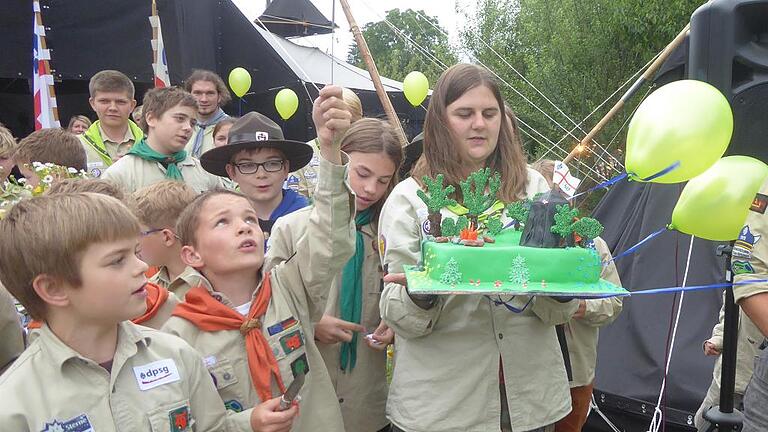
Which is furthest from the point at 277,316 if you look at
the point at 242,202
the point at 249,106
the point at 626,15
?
the point at 626,15

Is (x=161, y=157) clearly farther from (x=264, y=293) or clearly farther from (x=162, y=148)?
(x=264, y=293)

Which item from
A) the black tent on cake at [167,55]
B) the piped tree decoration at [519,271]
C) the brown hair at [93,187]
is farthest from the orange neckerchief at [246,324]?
the black tent on cake at [167,55]

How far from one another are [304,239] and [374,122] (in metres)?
0.71

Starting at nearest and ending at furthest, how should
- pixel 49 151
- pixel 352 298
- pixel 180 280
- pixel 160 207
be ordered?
pixel 180 280 → pixel 352 298 → pixel 160 207 → pixel 49 151

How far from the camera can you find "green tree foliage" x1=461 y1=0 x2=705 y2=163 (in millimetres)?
10957

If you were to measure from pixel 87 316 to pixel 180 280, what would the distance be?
62 centimetres

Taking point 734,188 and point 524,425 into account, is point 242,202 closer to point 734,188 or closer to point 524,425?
point 524,425

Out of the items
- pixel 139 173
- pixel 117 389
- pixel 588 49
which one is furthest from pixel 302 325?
pixel 588 49

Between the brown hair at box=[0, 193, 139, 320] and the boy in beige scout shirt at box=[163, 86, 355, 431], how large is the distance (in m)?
0.44

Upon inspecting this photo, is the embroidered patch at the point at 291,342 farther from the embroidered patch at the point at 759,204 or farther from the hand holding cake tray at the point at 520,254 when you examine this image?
the embroidered patch at the point at 759,204

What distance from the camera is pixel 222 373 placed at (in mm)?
1942

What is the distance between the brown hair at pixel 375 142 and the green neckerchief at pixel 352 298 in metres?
0.20

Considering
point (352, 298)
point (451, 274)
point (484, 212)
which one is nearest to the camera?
point (451, 274)

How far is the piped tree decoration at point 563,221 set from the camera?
70.4 inches
